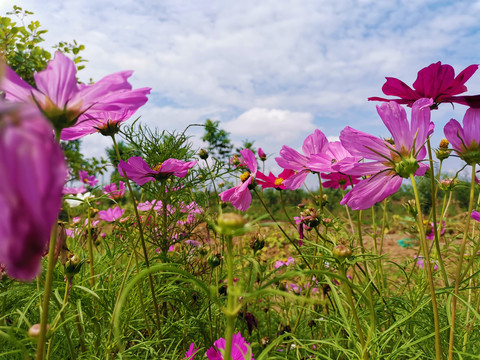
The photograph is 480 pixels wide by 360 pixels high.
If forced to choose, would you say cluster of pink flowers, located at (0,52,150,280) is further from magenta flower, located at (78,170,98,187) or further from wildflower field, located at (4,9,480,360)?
magenta flower, located at (78,170,98,187)

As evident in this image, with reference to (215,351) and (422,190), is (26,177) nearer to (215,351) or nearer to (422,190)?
(215,351)

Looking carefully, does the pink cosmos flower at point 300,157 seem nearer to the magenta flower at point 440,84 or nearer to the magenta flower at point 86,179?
the magenta flower at point 440,84

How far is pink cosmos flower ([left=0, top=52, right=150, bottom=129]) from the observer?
316 mm

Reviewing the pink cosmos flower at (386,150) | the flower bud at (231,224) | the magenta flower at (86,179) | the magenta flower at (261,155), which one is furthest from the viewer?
the magenta flower at (86,179)

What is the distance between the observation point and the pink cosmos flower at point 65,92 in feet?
1.04

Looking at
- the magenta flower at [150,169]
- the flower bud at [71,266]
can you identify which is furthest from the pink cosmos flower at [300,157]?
the flower bud at [71,266]

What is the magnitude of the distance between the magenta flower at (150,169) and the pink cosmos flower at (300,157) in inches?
8.9

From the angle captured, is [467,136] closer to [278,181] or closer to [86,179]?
[278,181]

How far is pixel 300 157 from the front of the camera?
834 mm

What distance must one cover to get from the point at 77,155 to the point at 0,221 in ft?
10.6

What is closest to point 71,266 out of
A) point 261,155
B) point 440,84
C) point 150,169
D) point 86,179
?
point 150,169

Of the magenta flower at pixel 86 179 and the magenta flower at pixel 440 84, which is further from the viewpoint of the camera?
the magenta flower at pixel 86 179

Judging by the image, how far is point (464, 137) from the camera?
581 millimetres

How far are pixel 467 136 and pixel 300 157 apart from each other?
1.16 feet
